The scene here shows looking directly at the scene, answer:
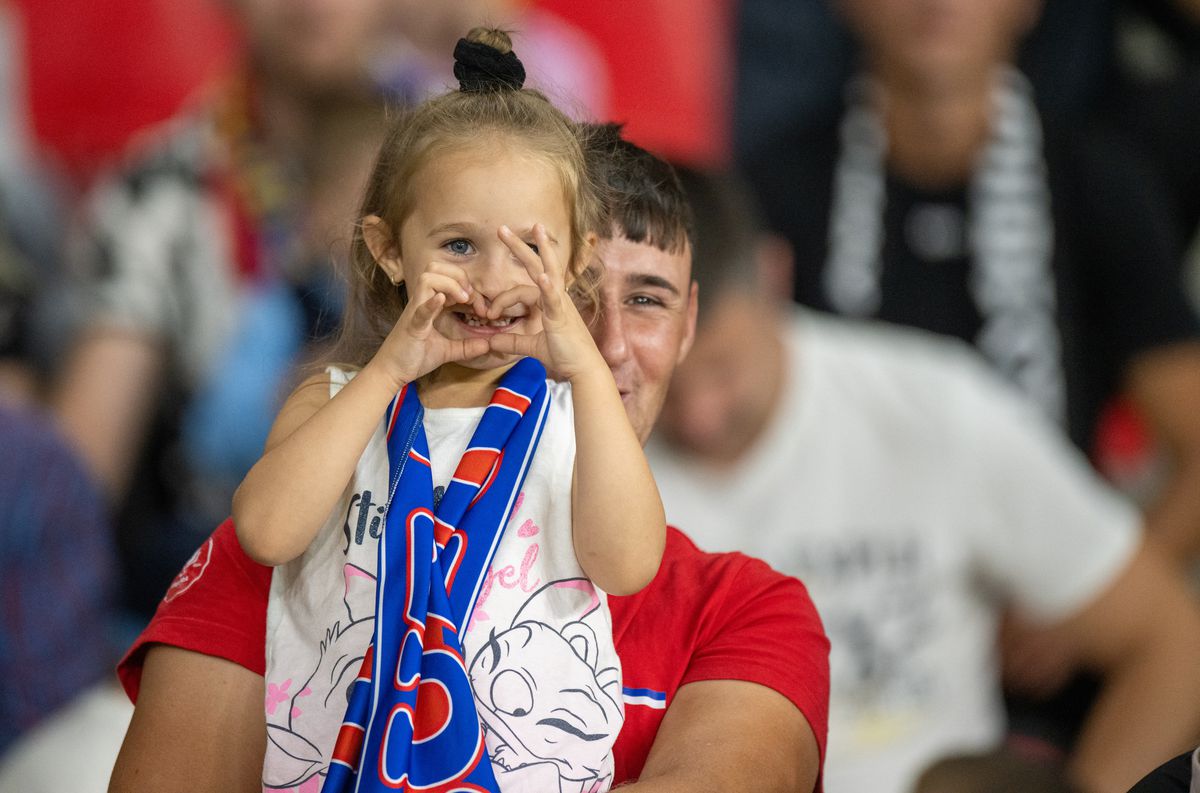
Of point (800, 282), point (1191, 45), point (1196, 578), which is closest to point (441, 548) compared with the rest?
point (800, 282)

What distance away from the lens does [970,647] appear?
242 centimetres

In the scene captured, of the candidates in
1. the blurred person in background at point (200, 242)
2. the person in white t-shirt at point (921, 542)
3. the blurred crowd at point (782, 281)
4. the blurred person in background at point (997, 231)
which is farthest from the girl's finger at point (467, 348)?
the blurred person in background at point (997, 231)

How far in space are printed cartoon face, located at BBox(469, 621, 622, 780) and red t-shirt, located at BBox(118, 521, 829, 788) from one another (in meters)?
0.08

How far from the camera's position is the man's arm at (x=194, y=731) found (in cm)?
111

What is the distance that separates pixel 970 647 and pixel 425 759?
1578 mm

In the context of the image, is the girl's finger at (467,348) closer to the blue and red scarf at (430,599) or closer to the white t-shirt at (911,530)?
the blue and red scarf at (430,599)

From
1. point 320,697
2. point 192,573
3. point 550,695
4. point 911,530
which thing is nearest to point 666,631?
point 550,695

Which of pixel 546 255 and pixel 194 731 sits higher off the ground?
pixel 546 255

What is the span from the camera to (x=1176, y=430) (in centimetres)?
270

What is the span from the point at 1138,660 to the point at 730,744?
1.54 meters

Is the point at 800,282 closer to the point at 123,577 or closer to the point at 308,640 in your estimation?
the point at 123,577

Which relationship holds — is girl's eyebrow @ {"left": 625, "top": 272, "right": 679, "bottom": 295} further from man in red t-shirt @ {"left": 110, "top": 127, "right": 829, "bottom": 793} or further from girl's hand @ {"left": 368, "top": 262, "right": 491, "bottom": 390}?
girl's hand @ {"left": 368, "top": 262, "right": 491, "bottom": 390}

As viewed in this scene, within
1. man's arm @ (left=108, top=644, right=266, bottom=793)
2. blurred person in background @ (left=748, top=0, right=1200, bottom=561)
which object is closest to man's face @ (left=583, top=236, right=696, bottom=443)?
man's arm @ (left=108, top=644, right=266, bottom=793)

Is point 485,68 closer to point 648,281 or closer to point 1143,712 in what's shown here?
point 648,281
